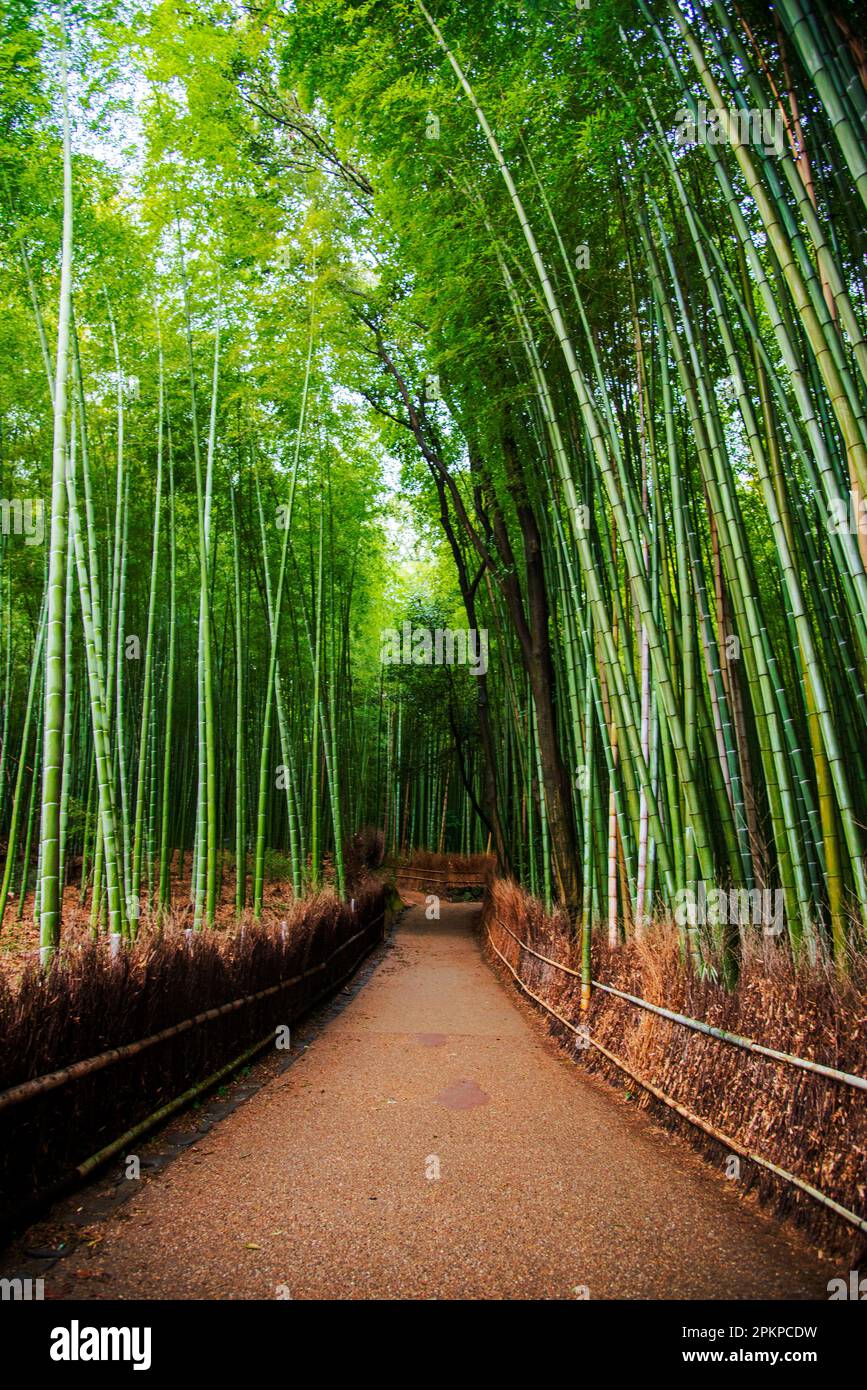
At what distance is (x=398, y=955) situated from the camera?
703 cm

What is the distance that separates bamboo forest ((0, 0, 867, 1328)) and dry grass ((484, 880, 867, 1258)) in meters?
0.01

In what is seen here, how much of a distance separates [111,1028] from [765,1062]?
183 cm

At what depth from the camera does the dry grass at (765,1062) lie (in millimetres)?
1493

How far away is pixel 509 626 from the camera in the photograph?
6.60 meters

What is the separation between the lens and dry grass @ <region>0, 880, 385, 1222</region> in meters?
1.65

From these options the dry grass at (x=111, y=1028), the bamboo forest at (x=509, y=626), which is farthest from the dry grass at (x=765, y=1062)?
the dry grass at (x=111, y=1028)

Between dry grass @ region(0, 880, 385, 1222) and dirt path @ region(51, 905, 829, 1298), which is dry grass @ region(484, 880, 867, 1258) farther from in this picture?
dry grass @ region(0, 880, 385, 1222)

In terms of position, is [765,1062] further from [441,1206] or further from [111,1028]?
[111,1028]

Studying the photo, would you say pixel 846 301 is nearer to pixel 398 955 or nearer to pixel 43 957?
pixel 43 957

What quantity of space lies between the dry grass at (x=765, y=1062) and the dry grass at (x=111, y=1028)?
163 cm

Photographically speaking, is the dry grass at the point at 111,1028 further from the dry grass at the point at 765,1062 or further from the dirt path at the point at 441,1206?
the dry grass at the point at 765,1062

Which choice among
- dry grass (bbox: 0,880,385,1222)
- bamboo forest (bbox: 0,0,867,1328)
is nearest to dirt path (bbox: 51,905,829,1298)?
bamboo forest (bbox: 0,0,867,1328)

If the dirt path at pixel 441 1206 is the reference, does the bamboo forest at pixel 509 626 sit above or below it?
above

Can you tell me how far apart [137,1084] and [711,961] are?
6.20 feet
